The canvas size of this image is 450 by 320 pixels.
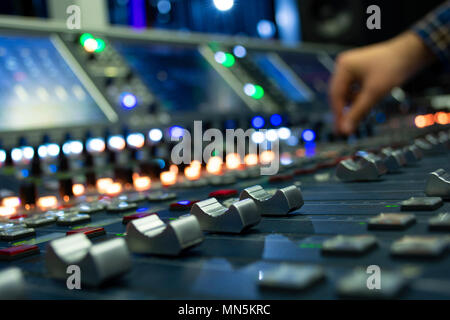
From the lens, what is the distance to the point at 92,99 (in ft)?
7.84

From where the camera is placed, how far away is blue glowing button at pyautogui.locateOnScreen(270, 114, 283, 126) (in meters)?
3.01

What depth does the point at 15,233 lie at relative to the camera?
85 cm

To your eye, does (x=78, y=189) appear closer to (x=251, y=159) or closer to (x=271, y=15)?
(x=251, y=159)

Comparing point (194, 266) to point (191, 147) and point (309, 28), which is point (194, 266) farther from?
point (309, 28)

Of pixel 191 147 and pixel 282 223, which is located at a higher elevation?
pixel 191 147

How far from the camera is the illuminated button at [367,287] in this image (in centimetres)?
41

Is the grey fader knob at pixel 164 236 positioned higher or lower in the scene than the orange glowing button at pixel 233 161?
lower

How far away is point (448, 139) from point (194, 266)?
4.79 feet

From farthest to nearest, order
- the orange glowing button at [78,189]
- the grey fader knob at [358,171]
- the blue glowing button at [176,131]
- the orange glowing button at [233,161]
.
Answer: the blue glowing button at [176,131] < the orange glowing button at [233,161] < the orange glowing button at [78,189] < the grey fader knob at [358,171]

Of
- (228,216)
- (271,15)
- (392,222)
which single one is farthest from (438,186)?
(271,15)

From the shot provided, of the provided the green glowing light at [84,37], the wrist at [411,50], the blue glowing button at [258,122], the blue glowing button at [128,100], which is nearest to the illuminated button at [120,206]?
the blue glowing button at [128,100]

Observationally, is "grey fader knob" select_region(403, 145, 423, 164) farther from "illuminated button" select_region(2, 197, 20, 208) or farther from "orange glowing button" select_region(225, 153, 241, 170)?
"illuminated button" select_region(2, 197, 20, 208)

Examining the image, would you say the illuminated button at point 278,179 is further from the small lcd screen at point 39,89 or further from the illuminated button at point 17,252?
the small lcd screen at point 39,89
